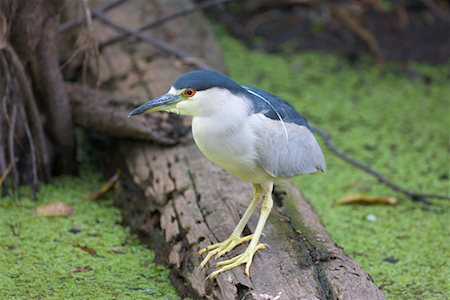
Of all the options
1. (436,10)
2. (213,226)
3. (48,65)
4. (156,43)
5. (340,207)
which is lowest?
(340,207)

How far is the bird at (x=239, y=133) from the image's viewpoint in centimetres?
242

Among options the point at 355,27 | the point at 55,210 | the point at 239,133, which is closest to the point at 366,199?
the point at 239,133

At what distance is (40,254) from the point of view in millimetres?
2969

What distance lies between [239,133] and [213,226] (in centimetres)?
51

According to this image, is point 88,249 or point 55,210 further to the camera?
point 55,210

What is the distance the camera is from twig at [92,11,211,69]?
13.0ft

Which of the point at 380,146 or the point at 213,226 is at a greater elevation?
the point at 213,226

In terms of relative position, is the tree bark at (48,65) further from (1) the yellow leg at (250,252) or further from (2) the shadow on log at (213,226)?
(1) the yellow leg at (250,252)

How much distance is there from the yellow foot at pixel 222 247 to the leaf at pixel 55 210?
969 mm

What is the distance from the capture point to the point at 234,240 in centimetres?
264

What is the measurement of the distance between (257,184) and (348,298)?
0.63m

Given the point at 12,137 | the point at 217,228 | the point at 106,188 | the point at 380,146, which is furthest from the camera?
the point at 380,146

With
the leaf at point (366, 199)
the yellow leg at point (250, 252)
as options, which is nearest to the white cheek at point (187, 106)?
the yellow leg at point (250, 252)

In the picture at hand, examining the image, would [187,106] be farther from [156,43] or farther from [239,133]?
[156,43]
